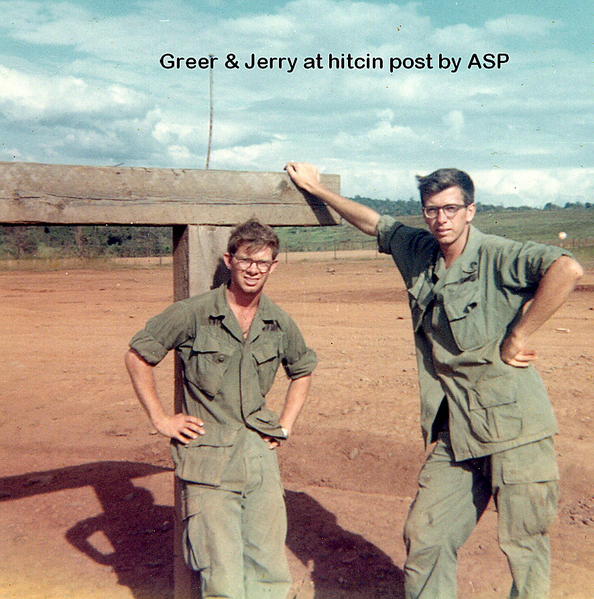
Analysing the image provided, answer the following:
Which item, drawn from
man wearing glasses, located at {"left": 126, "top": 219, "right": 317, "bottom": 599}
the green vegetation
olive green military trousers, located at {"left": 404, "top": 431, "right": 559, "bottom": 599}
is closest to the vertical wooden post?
man wearing glasses, located at {"left": 126, "top": 219, "right": 317, "bottom": 599}

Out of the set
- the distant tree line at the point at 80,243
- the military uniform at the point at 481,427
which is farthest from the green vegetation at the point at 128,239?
the military uniform at the point at 481,427

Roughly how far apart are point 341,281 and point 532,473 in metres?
19.4

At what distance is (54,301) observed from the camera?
17.1 m

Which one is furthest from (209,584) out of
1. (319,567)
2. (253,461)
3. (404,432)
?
(404,432)

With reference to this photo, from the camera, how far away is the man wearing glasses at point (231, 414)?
268 centimetres

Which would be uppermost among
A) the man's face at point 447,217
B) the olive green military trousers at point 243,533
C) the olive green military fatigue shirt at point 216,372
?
the man's face at point 447,217

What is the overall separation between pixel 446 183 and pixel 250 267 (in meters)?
0.98

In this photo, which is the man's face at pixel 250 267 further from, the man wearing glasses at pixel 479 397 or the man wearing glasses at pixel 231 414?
the man wearing glasses at pixel 479 397

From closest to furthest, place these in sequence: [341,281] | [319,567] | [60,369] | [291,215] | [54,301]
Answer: [291,215] → [319,567] → [60,369] → [54,301] → [341,281]

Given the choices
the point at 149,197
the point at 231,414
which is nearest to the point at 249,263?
the point at 149,197

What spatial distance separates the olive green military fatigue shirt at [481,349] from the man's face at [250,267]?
0.75m

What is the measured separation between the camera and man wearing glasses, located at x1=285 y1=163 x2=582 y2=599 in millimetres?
2691

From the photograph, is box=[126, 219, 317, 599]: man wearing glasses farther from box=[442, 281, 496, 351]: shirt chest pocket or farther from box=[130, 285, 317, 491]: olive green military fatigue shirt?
box=[442, 281, 496, 351]: shirt chest pocket

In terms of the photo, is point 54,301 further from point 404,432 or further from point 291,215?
point 291,215
